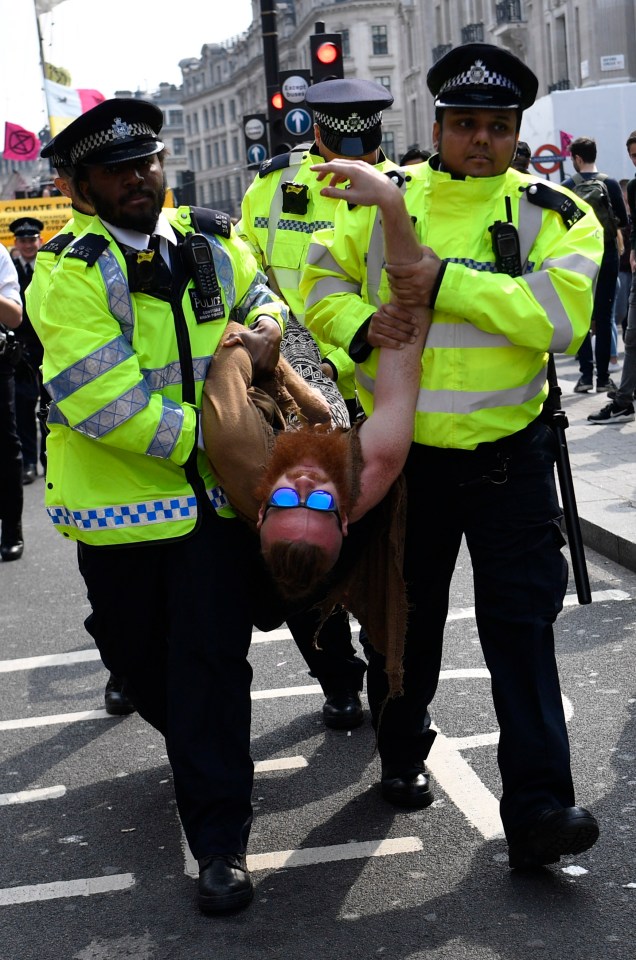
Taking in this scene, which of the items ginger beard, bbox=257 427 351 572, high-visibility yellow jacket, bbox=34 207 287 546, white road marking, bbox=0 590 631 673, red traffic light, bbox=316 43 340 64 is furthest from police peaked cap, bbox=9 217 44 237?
ginger beard, bbox=257 427 351 572

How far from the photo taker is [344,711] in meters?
4.82

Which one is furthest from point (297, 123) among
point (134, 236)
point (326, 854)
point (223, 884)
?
point (223, 884)

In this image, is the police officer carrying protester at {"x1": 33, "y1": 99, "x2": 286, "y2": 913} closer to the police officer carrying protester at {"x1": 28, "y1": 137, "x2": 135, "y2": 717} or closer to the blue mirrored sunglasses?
the police officer carrying protester at {"x1": 28, "y1": 137, "x2": 135, "y2": 717}

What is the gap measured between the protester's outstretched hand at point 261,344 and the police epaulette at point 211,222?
0.31 m

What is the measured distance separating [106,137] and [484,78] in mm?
986

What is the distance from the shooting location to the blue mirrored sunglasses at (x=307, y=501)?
3.27 meters

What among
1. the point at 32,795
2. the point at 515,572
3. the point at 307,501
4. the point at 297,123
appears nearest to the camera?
the point at 307,501

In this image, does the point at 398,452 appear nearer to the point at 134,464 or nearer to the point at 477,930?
the point at 134,464

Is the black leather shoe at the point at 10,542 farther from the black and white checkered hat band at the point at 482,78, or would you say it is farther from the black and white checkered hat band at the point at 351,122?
the black and white checkered hat band at the point at 482,78

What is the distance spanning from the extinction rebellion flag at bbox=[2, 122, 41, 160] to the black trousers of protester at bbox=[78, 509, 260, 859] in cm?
2526

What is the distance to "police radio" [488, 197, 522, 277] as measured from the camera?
346 centimetres

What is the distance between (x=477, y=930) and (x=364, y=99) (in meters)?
2.99

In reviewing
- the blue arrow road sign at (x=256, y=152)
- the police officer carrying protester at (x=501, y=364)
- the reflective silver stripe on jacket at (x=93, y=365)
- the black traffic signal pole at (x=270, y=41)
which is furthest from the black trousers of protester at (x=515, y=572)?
the blue arrow road sign at (x=256, y=152)

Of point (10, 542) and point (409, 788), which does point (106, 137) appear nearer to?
point (409, 788)
